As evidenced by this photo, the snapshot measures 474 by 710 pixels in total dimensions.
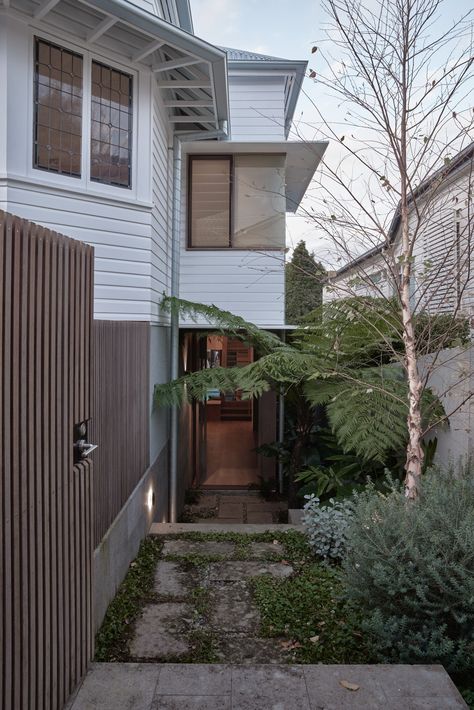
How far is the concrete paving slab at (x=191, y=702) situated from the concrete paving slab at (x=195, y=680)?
0.03 metres

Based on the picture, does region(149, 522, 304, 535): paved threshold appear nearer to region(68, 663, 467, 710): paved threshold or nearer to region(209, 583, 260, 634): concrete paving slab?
region(209, 583, 260, 634): concrete paving slab

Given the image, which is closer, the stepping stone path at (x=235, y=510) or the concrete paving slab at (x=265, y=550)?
the concrete paving slab at (x=265, y=550)

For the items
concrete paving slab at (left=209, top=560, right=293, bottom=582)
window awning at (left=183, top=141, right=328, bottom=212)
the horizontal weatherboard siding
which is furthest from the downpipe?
concrete paving slab at (left=209, top=560, right=293, bottom=582)

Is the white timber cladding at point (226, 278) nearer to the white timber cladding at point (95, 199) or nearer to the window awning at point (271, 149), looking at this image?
Result: the window awning at point (271, 149)

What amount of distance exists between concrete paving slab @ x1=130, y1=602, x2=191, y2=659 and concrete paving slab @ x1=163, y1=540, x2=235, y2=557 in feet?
3.35

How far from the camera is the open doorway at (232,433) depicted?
9.60 m

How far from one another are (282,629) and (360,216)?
3172mm

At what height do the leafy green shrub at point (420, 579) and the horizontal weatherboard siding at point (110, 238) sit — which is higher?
the horizontal weatherboard siding at point (110, 238)

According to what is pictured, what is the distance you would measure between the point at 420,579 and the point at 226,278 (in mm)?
5547

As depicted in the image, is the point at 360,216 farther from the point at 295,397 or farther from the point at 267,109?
the point at 267,109

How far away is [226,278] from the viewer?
25.3 ft

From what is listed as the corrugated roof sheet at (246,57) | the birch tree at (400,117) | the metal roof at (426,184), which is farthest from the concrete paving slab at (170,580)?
the corrugated roof sheet at (246,57)

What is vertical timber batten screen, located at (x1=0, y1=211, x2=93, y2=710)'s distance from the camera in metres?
2.06

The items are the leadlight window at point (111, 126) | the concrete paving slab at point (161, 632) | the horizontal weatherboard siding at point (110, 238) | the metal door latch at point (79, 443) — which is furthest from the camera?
the leadlight window at point (111, 126)
